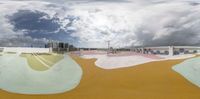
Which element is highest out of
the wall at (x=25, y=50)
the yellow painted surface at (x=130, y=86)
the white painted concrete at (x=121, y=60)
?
the wall at (x=25, y=50)

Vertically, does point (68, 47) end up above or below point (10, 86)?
above

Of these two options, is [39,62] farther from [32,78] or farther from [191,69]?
[191,69]

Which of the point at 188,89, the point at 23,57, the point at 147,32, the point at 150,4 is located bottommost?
the point at 188,89

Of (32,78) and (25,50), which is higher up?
(25,50)

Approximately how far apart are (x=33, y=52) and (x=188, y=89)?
1.14 m

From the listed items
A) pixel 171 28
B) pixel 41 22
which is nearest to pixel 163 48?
pixel 171 28

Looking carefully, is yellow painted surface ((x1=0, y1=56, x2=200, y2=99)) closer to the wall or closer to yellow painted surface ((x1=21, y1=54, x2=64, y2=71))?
yellow painted surface ((x1=21, y1=54, x2=64, y2=71))

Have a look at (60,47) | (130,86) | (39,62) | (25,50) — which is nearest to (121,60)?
(130,86)

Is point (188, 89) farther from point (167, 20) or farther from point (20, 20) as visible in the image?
point (20, 20)

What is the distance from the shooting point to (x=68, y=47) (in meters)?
2.50

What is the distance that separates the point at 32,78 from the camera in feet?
8.11

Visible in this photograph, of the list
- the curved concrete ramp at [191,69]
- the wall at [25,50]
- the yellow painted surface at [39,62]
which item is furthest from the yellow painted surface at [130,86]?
the wall at [25,50]

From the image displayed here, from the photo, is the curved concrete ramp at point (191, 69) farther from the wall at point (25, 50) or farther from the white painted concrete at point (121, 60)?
the wall at point (25, 50)

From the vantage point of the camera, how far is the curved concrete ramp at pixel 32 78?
246cm
